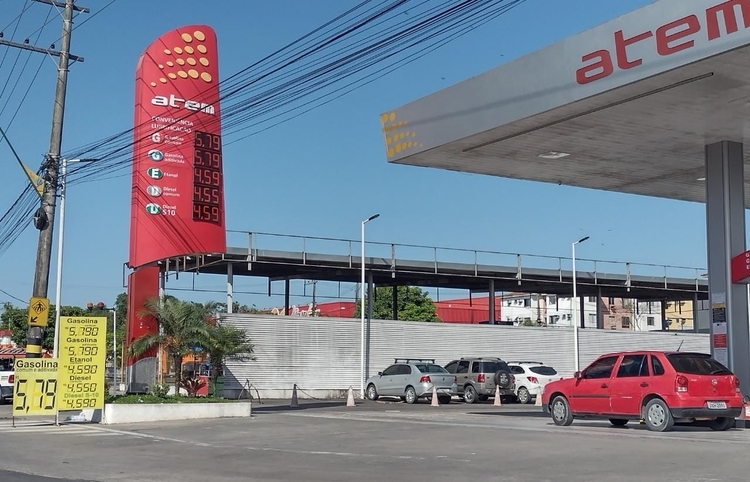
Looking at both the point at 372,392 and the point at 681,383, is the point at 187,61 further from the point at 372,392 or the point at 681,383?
the point at 681,383

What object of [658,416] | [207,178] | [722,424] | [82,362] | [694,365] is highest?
[207,178]

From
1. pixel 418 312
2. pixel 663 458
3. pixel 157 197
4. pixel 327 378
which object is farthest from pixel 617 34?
pixel 418 312

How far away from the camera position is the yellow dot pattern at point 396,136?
854 inches

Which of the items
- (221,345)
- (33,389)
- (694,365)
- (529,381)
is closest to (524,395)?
(529,381)

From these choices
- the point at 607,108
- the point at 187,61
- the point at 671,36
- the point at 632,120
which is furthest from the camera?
the point at 187,61

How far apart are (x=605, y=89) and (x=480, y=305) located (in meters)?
81.8

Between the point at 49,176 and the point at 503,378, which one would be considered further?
the point at 503,378

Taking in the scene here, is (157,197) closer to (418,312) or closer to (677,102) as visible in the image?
(677,102)

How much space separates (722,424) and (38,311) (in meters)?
17.0

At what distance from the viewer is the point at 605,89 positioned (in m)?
16.7

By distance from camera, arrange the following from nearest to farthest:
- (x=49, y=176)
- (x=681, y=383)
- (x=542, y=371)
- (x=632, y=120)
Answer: (x=681, y=383)
(x=632, y=120)
(x=49, y=176)
(x=542, y=371)

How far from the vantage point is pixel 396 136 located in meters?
22.2

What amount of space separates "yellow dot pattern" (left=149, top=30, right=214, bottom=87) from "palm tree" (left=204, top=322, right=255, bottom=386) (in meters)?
9.31

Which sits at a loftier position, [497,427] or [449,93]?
[449,93]
